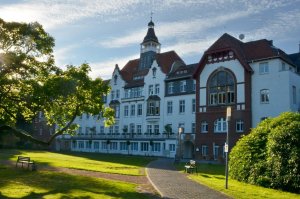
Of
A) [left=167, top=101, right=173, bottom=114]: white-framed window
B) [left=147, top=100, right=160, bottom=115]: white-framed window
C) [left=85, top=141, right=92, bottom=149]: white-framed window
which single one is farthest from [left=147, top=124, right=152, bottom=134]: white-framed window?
[left=85, top=141, right=92, bottom=149]: white-framed window

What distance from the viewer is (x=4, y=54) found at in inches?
783

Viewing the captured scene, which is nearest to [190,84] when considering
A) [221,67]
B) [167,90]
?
[167,90]

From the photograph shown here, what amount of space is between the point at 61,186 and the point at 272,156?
1103 cm

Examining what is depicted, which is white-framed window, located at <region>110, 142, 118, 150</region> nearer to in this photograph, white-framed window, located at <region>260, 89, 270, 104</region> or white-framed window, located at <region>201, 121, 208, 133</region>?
white-framed window, located at <region>201, 121, 208, 133</region>

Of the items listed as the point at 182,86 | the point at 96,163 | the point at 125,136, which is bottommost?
the point at 96,163

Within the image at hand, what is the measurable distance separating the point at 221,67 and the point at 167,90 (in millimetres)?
14085

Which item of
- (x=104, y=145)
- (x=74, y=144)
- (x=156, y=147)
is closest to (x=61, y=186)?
(x=156, y=147)

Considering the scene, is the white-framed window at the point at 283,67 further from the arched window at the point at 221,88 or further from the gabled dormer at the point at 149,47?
the gabled dormer at the point at 149,47

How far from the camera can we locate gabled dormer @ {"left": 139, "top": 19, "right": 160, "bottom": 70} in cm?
6681

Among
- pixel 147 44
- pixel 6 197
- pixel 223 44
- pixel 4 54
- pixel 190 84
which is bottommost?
pixel 6 197

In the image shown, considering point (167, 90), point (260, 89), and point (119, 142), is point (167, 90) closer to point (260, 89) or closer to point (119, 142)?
point (119, 142)

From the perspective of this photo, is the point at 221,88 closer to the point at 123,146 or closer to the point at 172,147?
the point at 172,147

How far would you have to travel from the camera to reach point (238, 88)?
150 feet

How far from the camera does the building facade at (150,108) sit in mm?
55778
